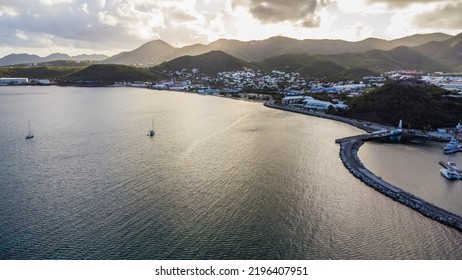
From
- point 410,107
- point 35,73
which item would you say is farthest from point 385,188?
point 35,73

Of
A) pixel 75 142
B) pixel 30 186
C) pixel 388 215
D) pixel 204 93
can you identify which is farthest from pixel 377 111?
pixel 204 93

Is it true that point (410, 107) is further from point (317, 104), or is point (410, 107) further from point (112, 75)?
point (112, 75)

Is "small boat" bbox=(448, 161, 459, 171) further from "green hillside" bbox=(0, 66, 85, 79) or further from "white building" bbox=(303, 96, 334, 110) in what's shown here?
"green hillside" bbox=(0, 66, 85, 79)

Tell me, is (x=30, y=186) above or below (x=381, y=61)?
below

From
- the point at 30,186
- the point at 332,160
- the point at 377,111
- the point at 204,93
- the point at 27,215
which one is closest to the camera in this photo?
the point at 27,215

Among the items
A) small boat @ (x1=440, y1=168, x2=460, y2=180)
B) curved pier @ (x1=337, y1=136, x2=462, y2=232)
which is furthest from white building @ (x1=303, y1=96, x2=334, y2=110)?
small boat @ (x1=440, y1=168, x2=460, y2=180)

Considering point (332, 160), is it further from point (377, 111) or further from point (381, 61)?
point (381, 61)

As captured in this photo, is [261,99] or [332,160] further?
[261,99]
